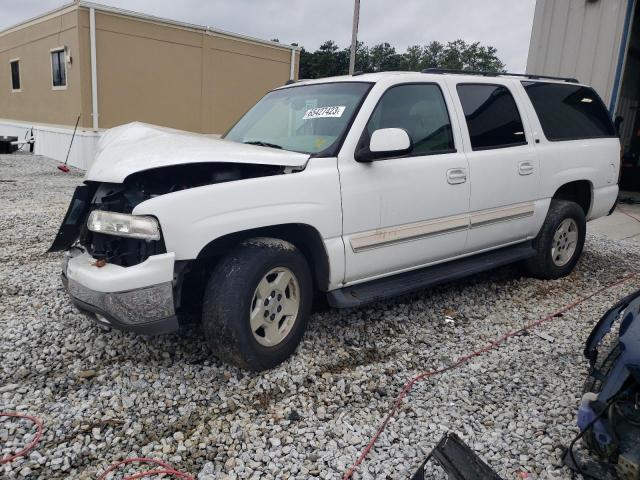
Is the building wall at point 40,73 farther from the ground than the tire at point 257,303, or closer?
farther from the ground

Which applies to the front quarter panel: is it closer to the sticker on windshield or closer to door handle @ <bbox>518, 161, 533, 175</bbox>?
the sticker on windshield

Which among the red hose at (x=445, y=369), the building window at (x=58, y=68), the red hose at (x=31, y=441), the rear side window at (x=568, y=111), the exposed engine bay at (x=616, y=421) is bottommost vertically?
the red hose at (x=31, y=441)

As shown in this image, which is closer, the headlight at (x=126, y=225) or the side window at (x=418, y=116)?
the headlight at (x=126, y=225)

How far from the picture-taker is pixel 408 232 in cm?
378

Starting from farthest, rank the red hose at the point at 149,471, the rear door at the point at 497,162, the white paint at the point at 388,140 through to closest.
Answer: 1. the rear door at the point at 497,162
2. the white paint at the point at 388,140
3. the red hose at the point at 149,471

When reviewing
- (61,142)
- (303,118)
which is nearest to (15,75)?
(61,142)

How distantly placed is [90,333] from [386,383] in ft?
6.97

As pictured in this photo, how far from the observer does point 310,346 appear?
3676mm

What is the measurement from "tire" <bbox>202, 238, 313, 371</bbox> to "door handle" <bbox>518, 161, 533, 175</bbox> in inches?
93.6

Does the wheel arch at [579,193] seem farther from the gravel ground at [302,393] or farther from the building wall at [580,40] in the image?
the building wall at [580,40]

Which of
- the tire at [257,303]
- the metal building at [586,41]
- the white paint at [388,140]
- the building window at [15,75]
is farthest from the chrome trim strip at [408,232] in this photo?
the building window at [15,75]

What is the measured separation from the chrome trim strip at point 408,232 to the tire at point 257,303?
0.46 m

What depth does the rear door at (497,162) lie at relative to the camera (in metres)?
4.23

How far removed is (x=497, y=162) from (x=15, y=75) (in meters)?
21.2
